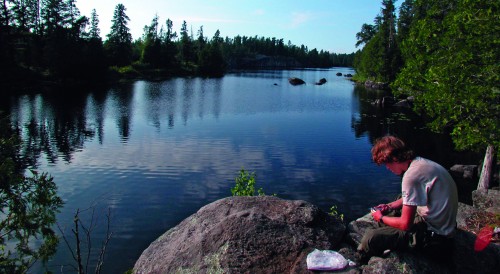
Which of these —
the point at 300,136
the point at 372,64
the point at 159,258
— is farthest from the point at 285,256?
the point at 372,64

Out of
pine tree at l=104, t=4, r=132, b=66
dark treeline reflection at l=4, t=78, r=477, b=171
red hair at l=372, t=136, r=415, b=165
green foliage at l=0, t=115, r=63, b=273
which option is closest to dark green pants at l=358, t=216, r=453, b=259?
red hair at l=372, t=136, r=415, b=165

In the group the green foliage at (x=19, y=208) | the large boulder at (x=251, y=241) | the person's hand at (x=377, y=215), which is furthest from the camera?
the green foliage at (x=19, y=208)

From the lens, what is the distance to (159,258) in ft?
25.9

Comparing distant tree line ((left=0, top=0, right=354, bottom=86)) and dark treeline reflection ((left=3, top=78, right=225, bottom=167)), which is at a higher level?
distant tree line ((left=0, top=0, right=354, bottom=86))

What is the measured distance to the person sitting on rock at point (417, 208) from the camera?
5.44 m

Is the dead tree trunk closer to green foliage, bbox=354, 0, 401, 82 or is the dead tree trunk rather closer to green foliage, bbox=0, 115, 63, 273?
green foliage, bbox=0, 115, 63, 273

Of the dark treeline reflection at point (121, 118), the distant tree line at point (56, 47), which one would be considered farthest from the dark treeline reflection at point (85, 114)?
the distant tree line at point (56, 47)

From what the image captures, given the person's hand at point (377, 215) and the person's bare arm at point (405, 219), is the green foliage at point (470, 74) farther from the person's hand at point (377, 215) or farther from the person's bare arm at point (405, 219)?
the person's bare arm at point (405, 219)

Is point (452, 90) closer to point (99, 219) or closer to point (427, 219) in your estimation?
point (427, 219)

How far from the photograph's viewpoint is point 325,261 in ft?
19.4

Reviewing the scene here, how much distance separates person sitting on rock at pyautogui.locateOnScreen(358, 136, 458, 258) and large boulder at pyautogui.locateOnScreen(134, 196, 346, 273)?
1153 mm

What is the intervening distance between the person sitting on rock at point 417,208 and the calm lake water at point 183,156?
32.7 feet

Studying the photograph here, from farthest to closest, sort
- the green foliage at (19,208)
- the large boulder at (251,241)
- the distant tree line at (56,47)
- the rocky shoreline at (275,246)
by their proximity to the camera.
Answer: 1. the distant tree line at (56,47)
2. the green foliage at (19,208)
3. the large boulder at (251,241)
4. the rocky shoreline at (275,246)

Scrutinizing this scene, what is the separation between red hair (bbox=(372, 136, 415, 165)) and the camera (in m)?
5.66
